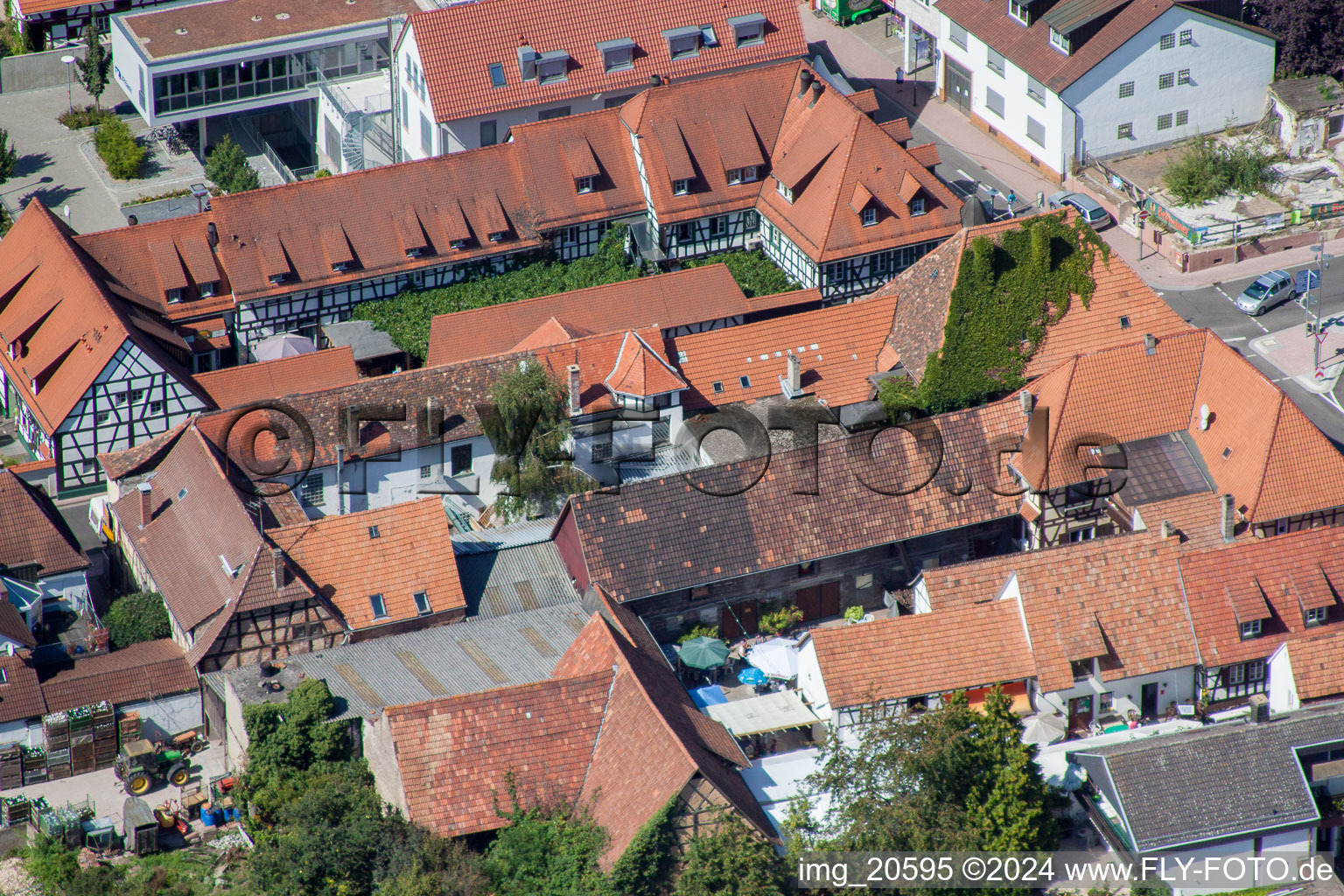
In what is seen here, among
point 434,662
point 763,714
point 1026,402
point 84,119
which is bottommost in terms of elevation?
point 763,714

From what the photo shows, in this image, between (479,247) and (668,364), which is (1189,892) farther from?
(479,247)

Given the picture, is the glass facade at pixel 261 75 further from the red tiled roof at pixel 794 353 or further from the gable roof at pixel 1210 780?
the gable roof at pixel 1210 780

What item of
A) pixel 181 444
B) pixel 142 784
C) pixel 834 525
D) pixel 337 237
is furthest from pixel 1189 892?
pixel 337 237

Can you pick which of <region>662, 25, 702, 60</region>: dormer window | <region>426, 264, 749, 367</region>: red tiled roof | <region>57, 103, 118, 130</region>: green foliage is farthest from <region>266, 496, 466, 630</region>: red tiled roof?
<region>57, 103, 118, 130</region>: green foliage

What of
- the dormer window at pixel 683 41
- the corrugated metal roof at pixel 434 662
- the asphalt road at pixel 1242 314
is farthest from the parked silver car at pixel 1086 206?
the corrugated metal roof at pixel 434 662

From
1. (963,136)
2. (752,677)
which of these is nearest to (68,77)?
(963,136)

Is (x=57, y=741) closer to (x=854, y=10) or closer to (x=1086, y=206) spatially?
(x=1086, y=206)
